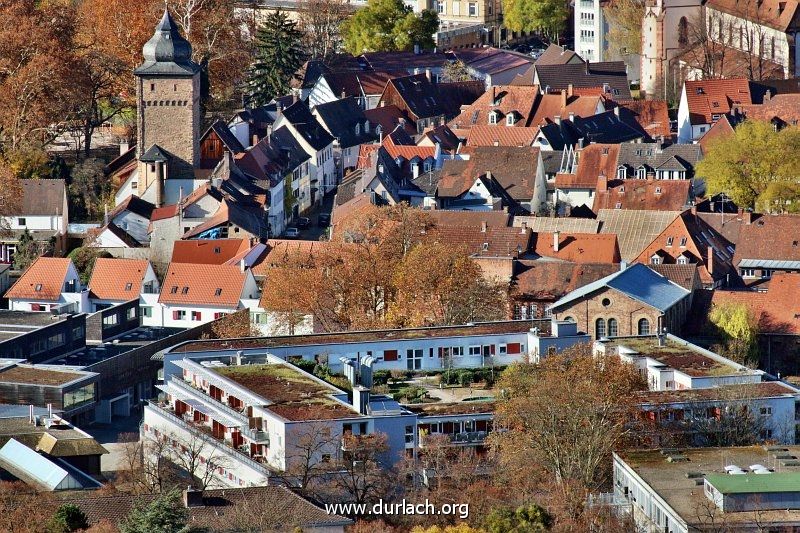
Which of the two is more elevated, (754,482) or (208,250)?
(208,250)

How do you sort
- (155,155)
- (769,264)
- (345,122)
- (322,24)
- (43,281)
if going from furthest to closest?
1. (322,24)
2. (345,122)
3. (155,155)
4. (769,264)
5. (43,281)

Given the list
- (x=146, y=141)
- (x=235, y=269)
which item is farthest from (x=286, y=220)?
(x=235, y=269)

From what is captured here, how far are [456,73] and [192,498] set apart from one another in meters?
70.7

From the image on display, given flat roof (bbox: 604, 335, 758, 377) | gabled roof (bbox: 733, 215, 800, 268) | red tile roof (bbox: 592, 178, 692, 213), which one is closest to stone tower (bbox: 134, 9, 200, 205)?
red tile roof (bbox: 592, 178, 692, 213)

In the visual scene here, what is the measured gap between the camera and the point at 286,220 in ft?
313

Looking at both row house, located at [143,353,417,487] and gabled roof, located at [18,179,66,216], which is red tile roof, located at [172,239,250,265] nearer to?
gabled roof, located at [18,179,66,216]

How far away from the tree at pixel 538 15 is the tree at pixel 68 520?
88742 mm

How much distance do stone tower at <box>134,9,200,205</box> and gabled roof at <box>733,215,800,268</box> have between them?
18.9 meters

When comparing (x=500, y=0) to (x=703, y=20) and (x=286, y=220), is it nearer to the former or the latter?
(x=703, y=20)

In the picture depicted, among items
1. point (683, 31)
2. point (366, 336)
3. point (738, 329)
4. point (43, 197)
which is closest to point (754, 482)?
point (366, 336)

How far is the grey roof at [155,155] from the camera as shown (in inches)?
3644

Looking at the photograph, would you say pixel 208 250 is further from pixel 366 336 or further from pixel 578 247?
pixel 366 336

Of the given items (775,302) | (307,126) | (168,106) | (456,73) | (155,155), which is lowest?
(775,302)

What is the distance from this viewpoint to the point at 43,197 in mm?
91250
